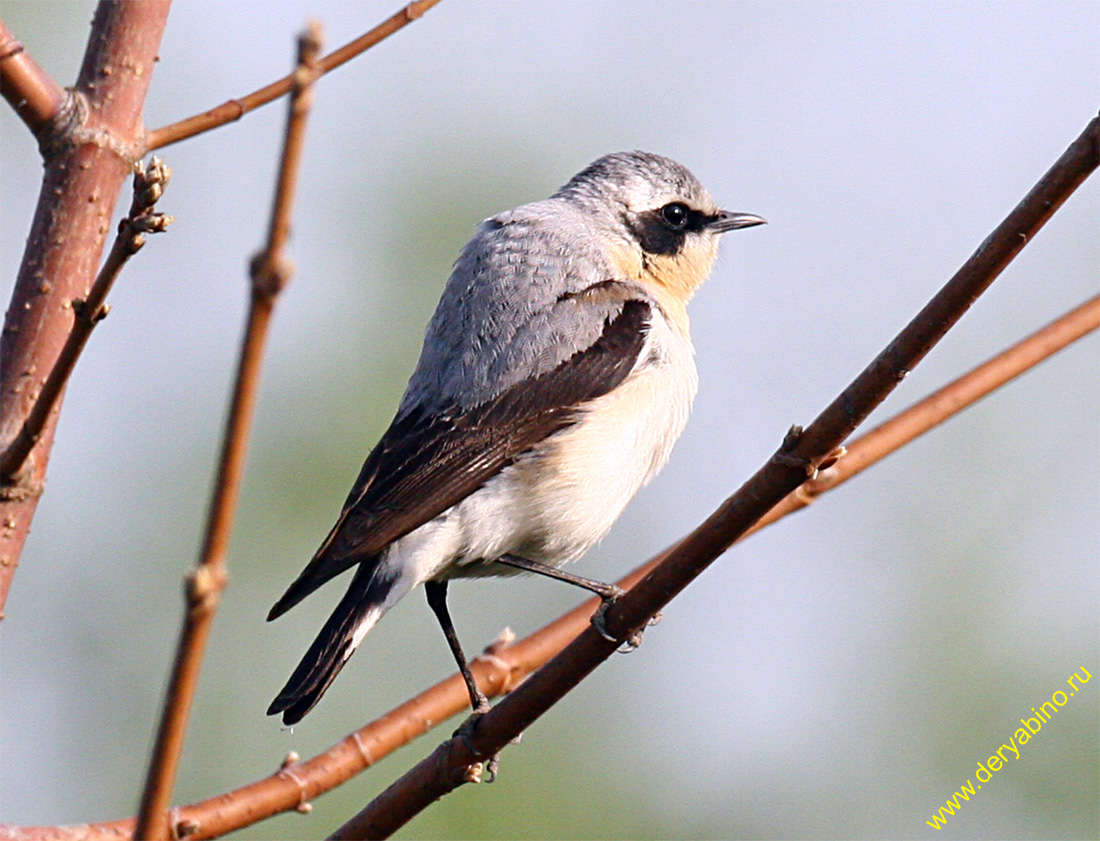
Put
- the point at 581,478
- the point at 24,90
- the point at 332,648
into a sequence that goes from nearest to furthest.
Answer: the point at 24,90 → the point at 332,648 → the point at 581,478

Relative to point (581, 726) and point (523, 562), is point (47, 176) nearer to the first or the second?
point (523, 562)

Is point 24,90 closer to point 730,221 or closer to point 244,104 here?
point 244,104

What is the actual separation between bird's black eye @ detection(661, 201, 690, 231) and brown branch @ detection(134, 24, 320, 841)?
458 centimetres

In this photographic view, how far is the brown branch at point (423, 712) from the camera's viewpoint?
2.85 m

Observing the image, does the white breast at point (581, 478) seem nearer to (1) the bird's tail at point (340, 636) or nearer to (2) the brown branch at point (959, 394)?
(1) the bird's tail at point (340, 636)

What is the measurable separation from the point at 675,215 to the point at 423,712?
3143 mm

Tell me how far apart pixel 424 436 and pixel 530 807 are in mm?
4475

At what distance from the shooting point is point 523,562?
471 centimetres

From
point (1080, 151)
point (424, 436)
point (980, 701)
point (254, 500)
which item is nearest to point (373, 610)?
point (424, 436)

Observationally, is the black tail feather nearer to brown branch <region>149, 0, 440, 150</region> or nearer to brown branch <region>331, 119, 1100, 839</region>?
brown branch <region>331, 119, 1100, 839</region>

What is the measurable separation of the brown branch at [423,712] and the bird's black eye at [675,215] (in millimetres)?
2488

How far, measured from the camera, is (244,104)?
2.98m

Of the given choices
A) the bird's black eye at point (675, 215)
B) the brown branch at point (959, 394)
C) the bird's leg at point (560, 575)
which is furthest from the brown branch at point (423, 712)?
the bird's black eye at point (675, 215)

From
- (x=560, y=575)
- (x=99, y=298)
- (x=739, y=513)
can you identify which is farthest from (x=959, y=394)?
(x=99, y=298)
